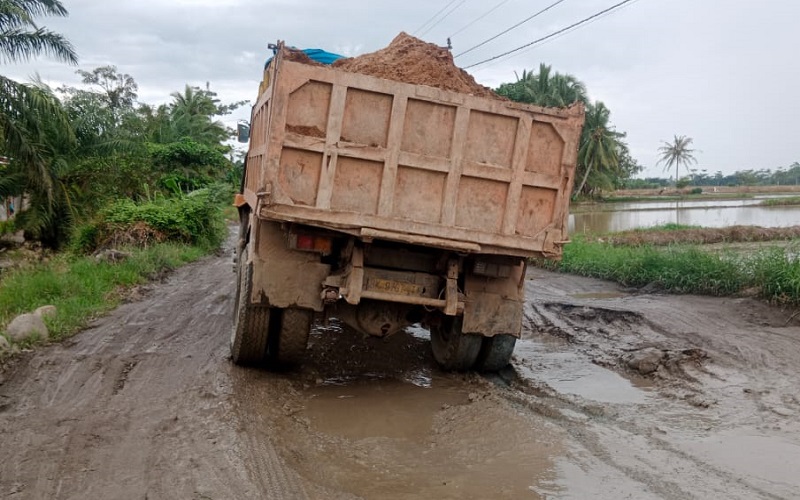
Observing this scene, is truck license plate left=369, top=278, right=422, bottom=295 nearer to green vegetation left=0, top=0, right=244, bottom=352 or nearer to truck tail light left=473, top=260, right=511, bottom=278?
truck tail light left=473, top=260, right=511, bottom=278

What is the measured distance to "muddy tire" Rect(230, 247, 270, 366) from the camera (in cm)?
563

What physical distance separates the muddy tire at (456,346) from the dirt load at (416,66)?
2023mm

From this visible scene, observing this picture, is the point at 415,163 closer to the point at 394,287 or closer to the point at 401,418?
the point at 394,287

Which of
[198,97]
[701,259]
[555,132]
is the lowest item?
[701,259]

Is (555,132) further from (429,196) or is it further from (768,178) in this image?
(768,178)

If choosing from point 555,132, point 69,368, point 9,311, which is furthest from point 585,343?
point 9,311

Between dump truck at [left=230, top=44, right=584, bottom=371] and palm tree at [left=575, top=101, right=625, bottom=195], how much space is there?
4186 cm

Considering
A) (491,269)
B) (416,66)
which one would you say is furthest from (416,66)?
(491,269)

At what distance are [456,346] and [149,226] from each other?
36.6 ft

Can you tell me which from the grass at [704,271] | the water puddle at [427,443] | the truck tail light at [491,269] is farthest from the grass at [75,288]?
the grass at [704,271]

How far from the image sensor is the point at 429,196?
512cm

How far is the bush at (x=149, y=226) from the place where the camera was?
1482cm

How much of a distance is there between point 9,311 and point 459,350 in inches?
229

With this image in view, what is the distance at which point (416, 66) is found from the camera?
5.45 m
